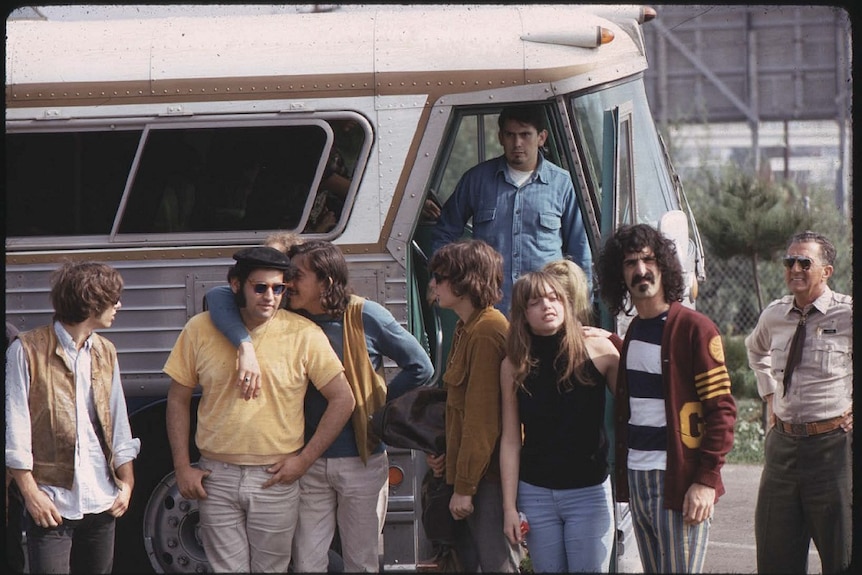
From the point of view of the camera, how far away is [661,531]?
4559mm

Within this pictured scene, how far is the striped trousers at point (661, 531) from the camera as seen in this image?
4512 millimetres

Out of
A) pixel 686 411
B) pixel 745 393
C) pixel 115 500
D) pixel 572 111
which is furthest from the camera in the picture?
pixel 745 393

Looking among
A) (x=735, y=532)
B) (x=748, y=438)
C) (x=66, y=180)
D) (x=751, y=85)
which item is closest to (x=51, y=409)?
(x=66, y=180)

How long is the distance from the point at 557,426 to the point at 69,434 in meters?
2.07

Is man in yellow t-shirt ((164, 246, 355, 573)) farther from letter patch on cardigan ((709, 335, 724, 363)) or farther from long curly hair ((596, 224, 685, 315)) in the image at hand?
letter patch on cardigan ((709, 335, 724, 363))

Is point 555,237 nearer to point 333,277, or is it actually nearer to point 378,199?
point 378,199

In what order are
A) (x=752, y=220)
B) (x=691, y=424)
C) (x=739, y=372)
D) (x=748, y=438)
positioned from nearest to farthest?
(x=691, y=424), (x=748, y=438), (x=739, y=372), (x=752, y=220)

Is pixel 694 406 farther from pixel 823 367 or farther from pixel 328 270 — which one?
pixel 328 270

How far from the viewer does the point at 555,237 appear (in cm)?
614

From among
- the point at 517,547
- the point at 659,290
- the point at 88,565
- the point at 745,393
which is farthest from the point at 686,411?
the point at 745,393

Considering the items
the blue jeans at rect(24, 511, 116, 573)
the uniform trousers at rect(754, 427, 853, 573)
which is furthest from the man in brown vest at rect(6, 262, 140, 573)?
the uniform trousers at rect(754, 427, 853, 573)

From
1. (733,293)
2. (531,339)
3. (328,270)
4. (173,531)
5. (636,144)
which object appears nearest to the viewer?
(531,339)

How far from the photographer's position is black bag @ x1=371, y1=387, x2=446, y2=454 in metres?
4.99

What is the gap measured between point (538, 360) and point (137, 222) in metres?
2.54
